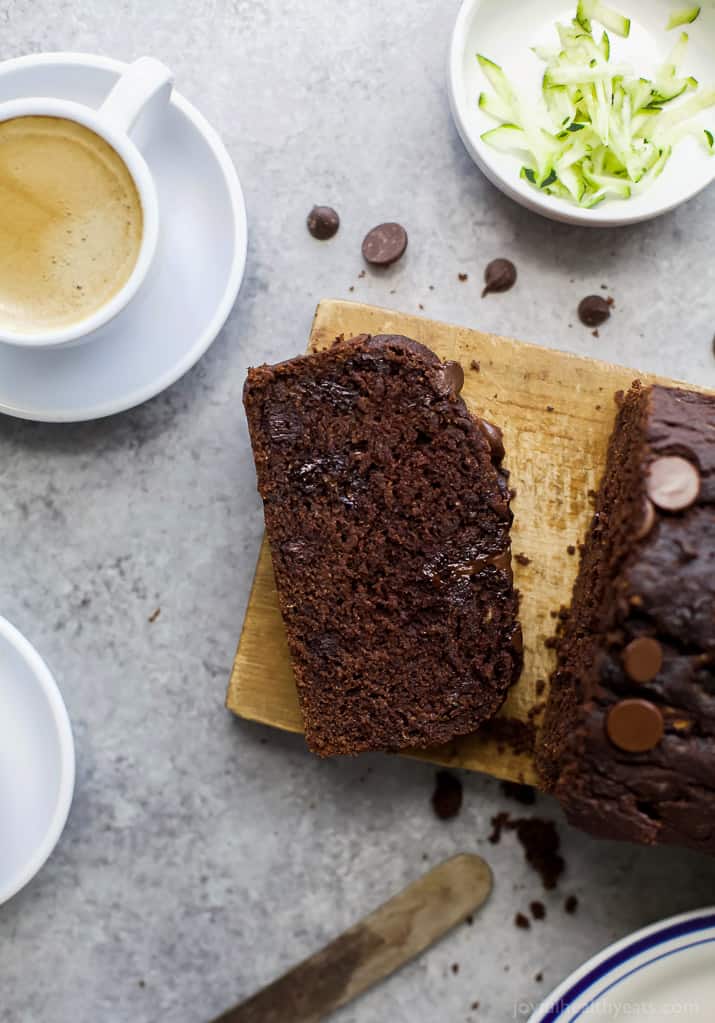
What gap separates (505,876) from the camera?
2584mm

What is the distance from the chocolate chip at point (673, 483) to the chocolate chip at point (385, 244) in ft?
3.22

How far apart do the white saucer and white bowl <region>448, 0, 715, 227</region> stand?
69 centimetres

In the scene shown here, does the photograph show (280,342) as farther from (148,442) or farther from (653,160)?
(653,160)

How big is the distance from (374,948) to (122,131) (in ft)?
7.12

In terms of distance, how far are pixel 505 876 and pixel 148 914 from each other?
3.28 ft

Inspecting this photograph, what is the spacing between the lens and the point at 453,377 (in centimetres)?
232

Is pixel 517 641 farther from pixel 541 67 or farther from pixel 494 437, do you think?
pixel 541 67

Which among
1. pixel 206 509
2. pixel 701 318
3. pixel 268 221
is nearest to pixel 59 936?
pixel 206 509

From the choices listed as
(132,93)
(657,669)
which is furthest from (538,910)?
(132,93)

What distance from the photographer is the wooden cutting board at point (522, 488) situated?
8.11 feet

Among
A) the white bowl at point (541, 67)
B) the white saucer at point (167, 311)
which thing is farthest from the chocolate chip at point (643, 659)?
the white saucer at point (167, 311)

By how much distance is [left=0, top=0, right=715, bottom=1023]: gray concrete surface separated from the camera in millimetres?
2557

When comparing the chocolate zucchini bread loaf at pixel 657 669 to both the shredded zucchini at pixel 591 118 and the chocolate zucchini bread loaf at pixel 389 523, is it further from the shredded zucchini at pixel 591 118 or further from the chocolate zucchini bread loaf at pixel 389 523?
the shredded zucchini at pixel 591 118

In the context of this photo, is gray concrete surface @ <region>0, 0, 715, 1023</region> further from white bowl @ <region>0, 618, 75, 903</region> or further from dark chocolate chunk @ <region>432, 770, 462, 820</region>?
white bowl @ <region>0, 618, 75, 903</region>
